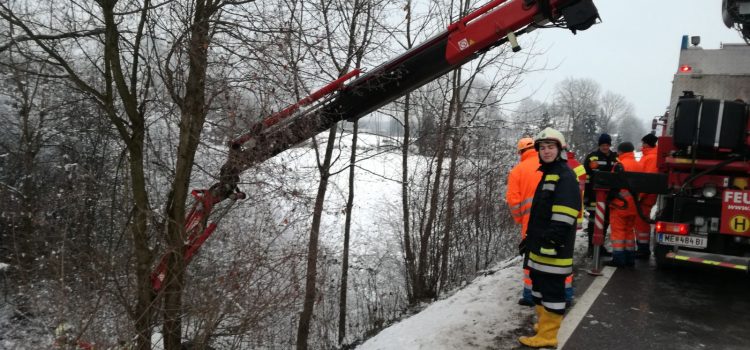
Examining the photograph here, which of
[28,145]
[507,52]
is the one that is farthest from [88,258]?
[28,145]

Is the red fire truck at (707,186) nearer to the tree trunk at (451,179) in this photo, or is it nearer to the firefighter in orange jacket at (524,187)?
the firefighter in orange jacket at (524,187)

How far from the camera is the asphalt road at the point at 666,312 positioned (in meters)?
4.38

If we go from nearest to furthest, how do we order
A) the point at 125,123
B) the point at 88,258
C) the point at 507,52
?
the point at 88,258, the point at 125,123, the point at 507,52

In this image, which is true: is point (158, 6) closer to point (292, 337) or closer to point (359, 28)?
point (359, 28)

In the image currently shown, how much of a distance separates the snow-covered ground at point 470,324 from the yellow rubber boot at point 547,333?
19 centimetres

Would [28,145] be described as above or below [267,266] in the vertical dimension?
above

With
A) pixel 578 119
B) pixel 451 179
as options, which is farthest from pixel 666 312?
pixel 578 119

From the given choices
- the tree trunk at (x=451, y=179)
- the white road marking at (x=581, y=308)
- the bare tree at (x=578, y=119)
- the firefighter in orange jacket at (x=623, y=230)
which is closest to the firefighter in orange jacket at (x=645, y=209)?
the firefighter in orange jacket at (x=623, y=230)

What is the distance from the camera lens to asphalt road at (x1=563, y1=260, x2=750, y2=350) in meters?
4.38

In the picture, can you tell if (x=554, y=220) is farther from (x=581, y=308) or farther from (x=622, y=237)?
(x=622, y=237)

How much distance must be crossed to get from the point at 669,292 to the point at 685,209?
1123mm

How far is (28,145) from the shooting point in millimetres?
14445

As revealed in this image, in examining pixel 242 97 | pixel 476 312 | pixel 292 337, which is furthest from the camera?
pixel 292 337

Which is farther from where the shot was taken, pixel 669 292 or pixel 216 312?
pixel 669 292
